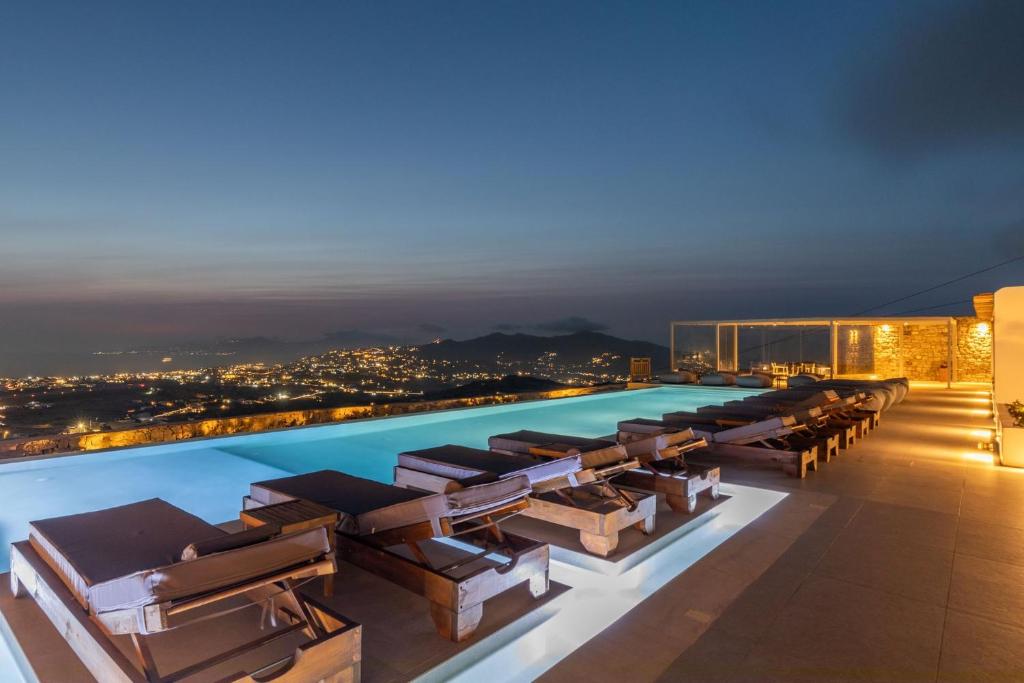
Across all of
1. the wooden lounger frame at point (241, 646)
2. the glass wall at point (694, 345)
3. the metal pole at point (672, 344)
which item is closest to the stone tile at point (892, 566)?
the wooden lounger frame at point (241, 646)

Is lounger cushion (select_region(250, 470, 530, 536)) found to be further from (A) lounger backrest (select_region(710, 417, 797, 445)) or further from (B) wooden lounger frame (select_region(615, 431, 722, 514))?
(A) lounger backrest (select_region(710, 417, 797, 445))

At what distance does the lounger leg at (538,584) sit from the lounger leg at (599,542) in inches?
21.3

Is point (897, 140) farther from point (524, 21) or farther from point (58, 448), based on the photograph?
point (58, 448)

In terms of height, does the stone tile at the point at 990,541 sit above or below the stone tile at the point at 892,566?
below

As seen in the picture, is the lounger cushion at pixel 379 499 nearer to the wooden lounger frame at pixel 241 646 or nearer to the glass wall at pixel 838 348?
the wooden lounger frame at pixel 241 646

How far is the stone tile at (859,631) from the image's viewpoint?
210cm

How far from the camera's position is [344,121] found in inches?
461

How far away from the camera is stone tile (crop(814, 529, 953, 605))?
106 inches

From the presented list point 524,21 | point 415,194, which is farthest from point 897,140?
point 415,194

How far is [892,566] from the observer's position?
2.96 metres

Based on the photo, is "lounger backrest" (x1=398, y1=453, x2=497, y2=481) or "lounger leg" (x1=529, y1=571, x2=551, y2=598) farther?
"lounger backrest" (x1=398, y1=453, x2=497, y2=481)

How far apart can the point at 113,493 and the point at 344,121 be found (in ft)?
29.5

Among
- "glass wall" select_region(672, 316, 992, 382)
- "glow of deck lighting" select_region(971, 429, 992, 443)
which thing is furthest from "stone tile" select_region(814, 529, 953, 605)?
"glass wall" select_region(672, 316, 992, 382)

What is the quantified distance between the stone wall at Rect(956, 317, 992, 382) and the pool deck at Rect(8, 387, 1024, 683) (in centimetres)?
1424
